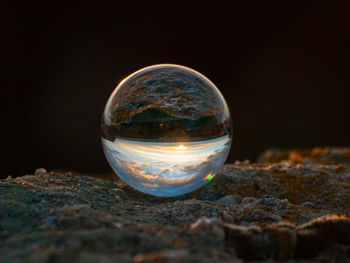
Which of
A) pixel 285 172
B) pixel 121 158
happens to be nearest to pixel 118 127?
pixel 121 158

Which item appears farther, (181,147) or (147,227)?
(181,147)

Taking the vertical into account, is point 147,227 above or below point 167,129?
below

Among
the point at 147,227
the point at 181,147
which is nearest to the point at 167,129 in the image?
the point at 181,147

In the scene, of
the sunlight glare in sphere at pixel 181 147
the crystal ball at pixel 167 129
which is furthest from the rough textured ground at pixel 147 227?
the sunlight glare in sphere at pixel 181 147

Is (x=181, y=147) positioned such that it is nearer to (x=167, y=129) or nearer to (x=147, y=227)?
(x=167, y=129)

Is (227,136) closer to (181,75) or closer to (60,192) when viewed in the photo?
(181,75)

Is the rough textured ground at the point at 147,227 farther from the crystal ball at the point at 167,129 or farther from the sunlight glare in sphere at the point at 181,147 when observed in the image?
the sunlight glare in sphere at the point at 181,147

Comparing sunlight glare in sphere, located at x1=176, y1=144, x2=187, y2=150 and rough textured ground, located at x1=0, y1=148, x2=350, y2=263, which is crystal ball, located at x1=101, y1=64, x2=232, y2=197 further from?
rough textured ground, located at x1=0, y1=148, x2=350, y2=263

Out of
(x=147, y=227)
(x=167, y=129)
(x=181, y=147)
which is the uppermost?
(x=167, y=129)
